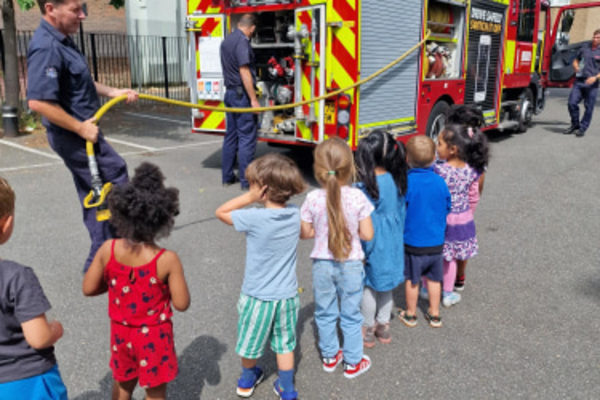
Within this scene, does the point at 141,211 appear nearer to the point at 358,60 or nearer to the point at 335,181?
the point at 335,181

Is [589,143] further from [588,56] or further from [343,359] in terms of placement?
[343,359]

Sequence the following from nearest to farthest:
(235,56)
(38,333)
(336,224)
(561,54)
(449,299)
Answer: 1. (38,333)
2. (336,224)
3. (449,299)
4. (235,56)
5. (561,54)

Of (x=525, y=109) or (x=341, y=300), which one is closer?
(x=341, y=300)

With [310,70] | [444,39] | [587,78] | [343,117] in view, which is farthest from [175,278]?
[587,78]

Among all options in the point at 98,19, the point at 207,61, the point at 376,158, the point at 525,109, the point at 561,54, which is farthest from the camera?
the point at 98,19

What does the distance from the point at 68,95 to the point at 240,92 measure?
3.10 m

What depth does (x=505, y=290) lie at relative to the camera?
12.3ft

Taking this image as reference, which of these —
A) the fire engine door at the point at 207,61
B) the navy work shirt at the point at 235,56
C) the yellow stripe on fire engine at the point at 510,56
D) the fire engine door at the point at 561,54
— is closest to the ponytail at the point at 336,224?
the navy work shirt at the point at 235,56

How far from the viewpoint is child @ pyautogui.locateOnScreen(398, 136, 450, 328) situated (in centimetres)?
304

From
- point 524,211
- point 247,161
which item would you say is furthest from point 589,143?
point 247,161

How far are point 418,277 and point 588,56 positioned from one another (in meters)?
9.18

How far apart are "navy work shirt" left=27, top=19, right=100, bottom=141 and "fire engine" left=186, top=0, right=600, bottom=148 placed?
3.00 meters

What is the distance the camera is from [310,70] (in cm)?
600

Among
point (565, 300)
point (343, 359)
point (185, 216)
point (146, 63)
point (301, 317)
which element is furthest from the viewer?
point (146, 63)
